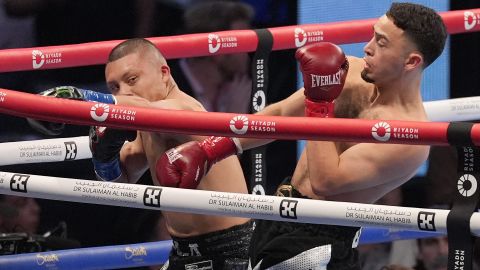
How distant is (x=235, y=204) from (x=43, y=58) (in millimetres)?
1371

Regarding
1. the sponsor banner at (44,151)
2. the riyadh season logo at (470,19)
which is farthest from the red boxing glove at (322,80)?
the riyadh season logo at (470,19)

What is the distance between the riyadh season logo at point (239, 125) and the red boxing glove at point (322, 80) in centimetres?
33

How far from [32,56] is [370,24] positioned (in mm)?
1290

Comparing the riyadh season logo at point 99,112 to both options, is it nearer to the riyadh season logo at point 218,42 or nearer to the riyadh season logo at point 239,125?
the riyadh season logo at point 239,125

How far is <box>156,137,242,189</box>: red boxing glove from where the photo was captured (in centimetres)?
364

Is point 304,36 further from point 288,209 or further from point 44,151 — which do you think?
point 288,209

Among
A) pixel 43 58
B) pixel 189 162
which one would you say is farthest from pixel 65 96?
pixel 43 58

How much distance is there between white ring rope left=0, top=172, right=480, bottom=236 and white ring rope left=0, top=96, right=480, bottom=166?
2.23 ft

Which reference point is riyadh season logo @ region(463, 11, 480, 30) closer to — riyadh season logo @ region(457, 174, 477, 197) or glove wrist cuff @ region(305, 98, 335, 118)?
glove wrist cuff @ region(305, 98, 335, 118)

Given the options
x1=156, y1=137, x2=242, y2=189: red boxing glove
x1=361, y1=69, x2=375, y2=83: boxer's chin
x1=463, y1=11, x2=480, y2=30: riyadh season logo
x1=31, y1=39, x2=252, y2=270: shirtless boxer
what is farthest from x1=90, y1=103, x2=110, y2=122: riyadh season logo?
x1=463, y1=11, x2=480, y2=30: riyadh season logo

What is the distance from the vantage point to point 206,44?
15.2 feet

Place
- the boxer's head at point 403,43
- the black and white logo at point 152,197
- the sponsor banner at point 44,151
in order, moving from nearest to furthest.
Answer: the black and white logo at point 152,197 → the boxer's head at point 403,43 → the sponsor banner at point 44,151

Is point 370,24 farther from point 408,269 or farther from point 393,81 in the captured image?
point 408,269

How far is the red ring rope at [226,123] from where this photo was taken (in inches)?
126
